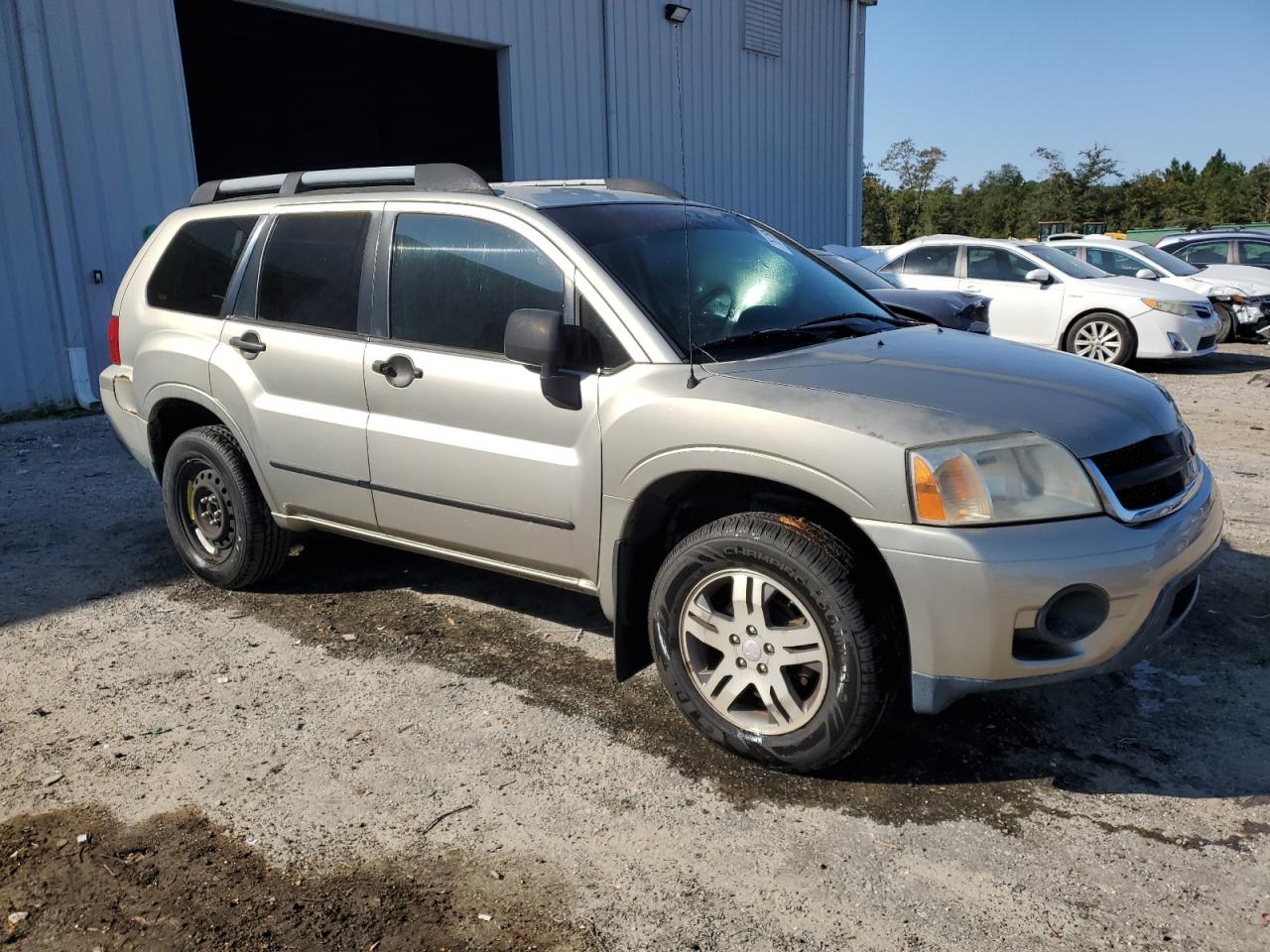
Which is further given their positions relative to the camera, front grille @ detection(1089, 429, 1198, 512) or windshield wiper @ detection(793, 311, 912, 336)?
windshield wiper @ detection(793, 311, 912, 336)

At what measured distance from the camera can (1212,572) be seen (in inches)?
194

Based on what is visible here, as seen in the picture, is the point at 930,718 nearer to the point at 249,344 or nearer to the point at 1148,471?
the point at 1148,471

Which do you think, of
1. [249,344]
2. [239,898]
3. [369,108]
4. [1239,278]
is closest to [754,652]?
[239,898]

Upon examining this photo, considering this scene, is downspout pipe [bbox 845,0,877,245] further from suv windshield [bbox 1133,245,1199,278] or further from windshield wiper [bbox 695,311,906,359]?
windshield wiper [bbox 695,311,906,359]

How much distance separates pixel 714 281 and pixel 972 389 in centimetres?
111

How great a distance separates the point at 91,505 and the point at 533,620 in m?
3.64

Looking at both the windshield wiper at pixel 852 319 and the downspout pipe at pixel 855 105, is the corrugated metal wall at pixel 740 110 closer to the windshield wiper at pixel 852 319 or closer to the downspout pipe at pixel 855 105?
the downspout pipe at pixel 855 105

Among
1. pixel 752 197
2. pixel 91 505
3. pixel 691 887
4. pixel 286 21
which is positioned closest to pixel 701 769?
pixel 691 887

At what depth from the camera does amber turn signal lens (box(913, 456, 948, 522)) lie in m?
2.86

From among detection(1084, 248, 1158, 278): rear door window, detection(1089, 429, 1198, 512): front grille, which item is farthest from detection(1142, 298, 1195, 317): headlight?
detection(1089, 429, 1198, 512): front grille

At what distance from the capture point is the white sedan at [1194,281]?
14570mm

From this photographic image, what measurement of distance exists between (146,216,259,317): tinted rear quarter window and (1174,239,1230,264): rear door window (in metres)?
16.1

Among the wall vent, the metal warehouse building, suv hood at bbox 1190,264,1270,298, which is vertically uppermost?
the wall vent

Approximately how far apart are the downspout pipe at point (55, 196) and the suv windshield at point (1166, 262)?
13.2 metres
